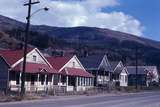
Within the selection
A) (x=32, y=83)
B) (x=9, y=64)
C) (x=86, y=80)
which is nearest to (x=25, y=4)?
(x=9, y=64)

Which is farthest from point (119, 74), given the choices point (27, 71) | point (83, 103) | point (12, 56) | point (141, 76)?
point (83, 103)

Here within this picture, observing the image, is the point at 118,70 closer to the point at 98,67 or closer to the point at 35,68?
the point at 98,67

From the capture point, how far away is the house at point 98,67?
85.1 m

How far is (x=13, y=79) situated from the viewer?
53.7 m

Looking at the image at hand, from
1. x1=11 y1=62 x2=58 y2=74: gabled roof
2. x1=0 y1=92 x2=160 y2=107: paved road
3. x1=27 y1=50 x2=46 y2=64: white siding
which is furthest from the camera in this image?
x1=27 y1=50 x2=46 y2=64: white siding

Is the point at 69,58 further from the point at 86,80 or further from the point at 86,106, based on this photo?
the point at 86,106

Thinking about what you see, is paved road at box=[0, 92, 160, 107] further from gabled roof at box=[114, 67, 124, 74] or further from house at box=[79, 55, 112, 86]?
gabled roof at box=[114, 67, 124, 74]

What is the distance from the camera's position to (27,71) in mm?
53656

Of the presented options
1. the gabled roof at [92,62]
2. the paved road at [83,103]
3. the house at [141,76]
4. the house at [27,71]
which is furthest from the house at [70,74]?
the house at [141,76]

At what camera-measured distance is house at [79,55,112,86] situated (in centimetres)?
8512

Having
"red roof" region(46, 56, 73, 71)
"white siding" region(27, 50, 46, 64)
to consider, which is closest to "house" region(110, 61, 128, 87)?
"red roof" region(46, 56, 73, 71)

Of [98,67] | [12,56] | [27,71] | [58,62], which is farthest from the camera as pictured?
[98,67]

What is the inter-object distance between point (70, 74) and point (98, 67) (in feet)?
63.0

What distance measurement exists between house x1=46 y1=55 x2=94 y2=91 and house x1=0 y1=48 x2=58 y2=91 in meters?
3.51
